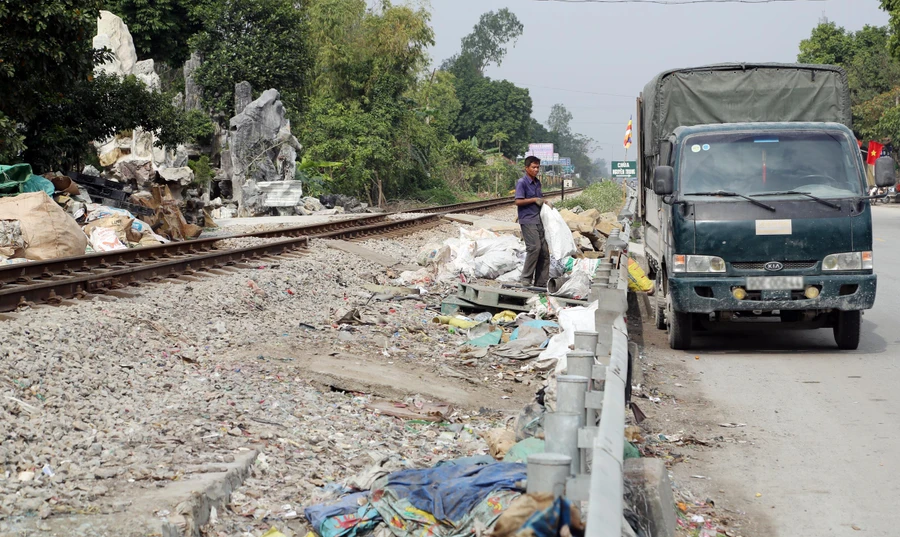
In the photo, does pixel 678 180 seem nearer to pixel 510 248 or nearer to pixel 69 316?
pixel 510 248

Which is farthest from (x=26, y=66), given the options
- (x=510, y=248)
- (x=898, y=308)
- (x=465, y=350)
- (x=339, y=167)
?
(x=339, y=167)

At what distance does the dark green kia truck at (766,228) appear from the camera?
9.18 m

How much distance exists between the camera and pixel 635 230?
23094 millimetres

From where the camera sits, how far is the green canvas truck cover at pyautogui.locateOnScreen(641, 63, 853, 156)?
11555mm

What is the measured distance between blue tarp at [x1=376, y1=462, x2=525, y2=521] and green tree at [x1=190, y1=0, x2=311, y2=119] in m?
36.7

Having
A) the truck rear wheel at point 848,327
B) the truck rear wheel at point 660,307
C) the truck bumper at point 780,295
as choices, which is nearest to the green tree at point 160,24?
the truck rear wheel at point 660,307

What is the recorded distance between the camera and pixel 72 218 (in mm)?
14297

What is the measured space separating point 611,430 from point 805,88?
31.0 ft

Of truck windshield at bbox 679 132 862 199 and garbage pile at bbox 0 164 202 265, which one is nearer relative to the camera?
truck windshield at bbox 679 132 862 199

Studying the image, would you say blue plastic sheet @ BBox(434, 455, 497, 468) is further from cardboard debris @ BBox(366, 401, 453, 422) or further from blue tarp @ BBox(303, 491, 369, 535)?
cardboard debris @ BBox(366, 401, 453, 422)

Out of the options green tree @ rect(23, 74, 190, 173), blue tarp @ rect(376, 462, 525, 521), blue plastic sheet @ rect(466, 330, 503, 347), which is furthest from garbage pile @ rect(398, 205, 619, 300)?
green tree @ rect(23, 74, 190, 173)

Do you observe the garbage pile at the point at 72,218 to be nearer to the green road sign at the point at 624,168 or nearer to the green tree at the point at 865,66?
the green road sign at the point at 624,168

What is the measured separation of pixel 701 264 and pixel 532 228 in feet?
10.8

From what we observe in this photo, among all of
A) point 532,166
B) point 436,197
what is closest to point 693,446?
point 532,166
